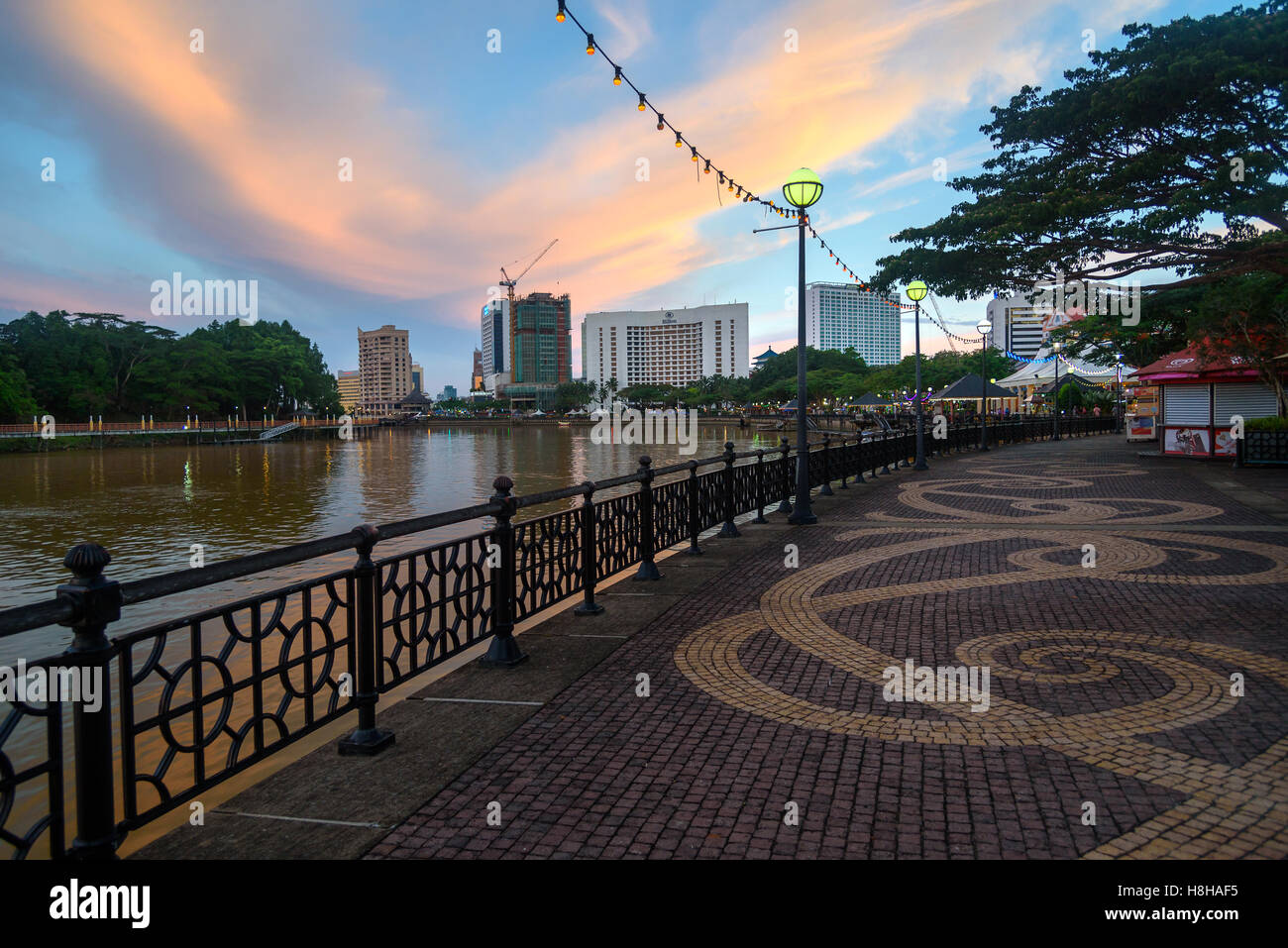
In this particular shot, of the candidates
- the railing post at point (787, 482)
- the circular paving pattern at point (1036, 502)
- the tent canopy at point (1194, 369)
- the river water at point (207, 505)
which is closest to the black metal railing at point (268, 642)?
the railing post at point (787, 482)

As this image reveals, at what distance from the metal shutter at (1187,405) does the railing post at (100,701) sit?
3085cm

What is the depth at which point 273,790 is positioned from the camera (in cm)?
410

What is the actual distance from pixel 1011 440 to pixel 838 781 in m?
40.4

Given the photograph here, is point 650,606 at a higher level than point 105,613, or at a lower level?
lower

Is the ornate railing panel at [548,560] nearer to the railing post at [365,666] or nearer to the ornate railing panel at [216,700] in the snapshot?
the ornate railing panel at [216,700]

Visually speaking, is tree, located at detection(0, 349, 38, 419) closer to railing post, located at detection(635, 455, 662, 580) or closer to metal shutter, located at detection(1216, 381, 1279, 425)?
railing post, located at detection(635, 455, 662, 580)

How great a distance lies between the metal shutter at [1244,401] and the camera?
24.6 m

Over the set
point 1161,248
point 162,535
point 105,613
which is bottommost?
point 162,535

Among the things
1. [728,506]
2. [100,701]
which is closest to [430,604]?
[100,701]

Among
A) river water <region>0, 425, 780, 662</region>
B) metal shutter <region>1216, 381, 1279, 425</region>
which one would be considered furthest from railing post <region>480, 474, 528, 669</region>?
metal shutter <region>1216, 381, 1279, 425</region>

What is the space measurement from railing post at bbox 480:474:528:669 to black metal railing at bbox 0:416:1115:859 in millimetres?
12
